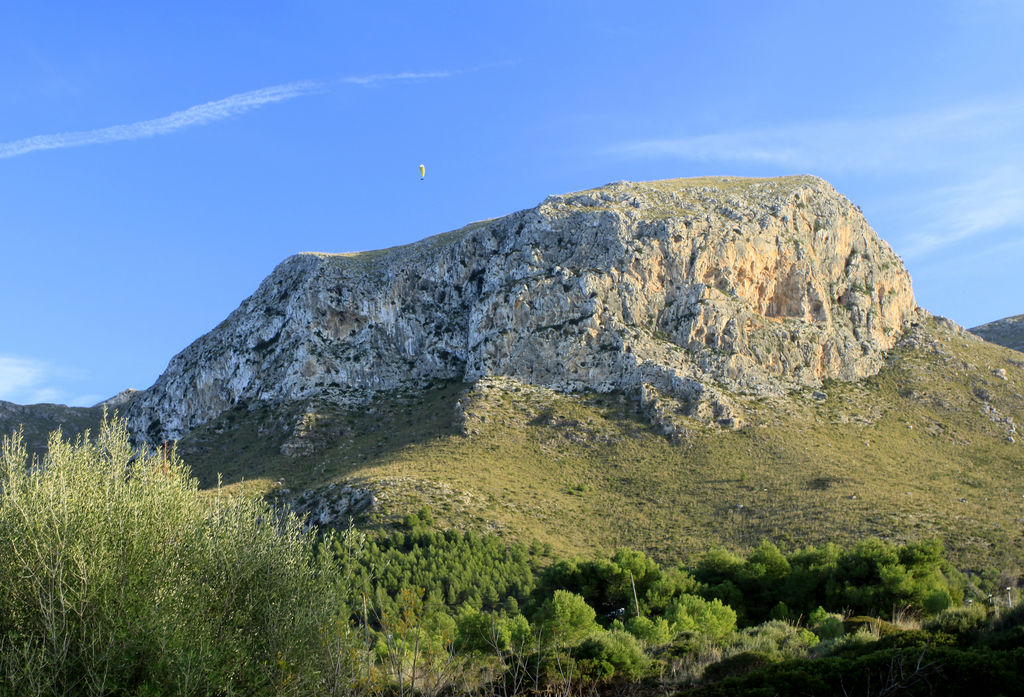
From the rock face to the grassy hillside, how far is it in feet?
11.4

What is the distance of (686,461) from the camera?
58906mm

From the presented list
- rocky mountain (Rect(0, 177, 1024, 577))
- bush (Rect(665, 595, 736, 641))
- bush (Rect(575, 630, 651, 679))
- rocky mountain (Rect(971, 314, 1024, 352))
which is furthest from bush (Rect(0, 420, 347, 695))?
rocky mountain (Rect(971, 314, 1024, 352))

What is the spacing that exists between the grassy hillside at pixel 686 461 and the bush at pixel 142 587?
35.2 m

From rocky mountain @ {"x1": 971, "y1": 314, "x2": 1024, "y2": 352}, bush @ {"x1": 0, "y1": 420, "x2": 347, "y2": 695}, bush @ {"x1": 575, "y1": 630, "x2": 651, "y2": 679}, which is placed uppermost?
rocky mountain @ {"x1": 971, "y1": 314, "x2": 1024, "y2": 352}

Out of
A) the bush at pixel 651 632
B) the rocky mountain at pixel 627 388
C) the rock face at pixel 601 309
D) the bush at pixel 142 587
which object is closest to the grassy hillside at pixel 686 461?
the rocky mountain at pixel 627 388

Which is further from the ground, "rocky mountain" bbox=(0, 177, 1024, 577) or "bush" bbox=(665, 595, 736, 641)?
"rocky mountain" bbox=(0, 177, 1024, 577)

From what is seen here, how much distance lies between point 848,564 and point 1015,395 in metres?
45.1

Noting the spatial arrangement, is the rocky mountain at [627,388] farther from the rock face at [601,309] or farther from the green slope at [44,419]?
the green slope at [44,419]

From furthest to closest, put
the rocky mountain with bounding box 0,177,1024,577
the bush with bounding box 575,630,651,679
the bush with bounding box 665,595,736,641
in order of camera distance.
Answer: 1. the rocky mountain with bounding box 0,177,1024,577
2. the bush with bounding box 665,595,736,641
3. the bush with bounding box 575,630,651,679

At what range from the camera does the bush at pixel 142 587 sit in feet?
36.7

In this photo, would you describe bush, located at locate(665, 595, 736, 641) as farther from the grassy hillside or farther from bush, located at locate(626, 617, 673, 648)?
the grassy hillside

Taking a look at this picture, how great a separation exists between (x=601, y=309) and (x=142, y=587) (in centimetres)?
6176

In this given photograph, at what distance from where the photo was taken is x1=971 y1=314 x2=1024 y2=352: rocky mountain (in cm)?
10519

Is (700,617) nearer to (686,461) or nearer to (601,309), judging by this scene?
(686,461)
